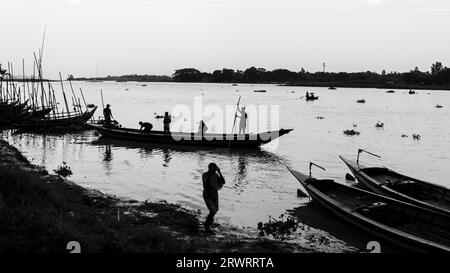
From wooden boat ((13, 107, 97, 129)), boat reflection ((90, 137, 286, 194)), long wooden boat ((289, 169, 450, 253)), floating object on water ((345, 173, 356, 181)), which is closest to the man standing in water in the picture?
long wooden boat ((289, 169, 450, 253))

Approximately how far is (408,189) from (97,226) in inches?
396

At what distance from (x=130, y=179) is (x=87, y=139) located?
13.4 meters

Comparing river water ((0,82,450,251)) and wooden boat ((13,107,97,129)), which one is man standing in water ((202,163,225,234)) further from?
wooden boat ((13,107,97,129))

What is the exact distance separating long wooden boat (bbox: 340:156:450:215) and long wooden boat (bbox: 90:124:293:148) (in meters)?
9.14

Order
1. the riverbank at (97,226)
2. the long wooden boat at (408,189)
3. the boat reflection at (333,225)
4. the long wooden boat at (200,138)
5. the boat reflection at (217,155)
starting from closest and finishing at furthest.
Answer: the riverbank at (97,226) < the boat reflection at (333,225) < the long wooden boat at (408,189) < the boat reflection at (217,155) < the long wooden boat at (200,138)

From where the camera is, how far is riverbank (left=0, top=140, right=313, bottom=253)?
6.71m

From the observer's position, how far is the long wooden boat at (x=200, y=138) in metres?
25.0

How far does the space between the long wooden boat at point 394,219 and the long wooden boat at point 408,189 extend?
4.21ft

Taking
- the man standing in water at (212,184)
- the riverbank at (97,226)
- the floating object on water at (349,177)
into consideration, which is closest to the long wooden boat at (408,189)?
the floating object on water at (349,177)

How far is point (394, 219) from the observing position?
10.7 meters

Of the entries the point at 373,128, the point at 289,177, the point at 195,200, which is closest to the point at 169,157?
the point at 289,177

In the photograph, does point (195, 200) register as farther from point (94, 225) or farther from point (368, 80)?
point (368, 80)

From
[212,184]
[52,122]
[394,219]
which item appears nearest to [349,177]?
[394,219]

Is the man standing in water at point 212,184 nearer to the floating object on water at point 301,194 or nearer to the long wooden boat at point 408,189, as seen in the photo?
the floating object on water at point 301,194
